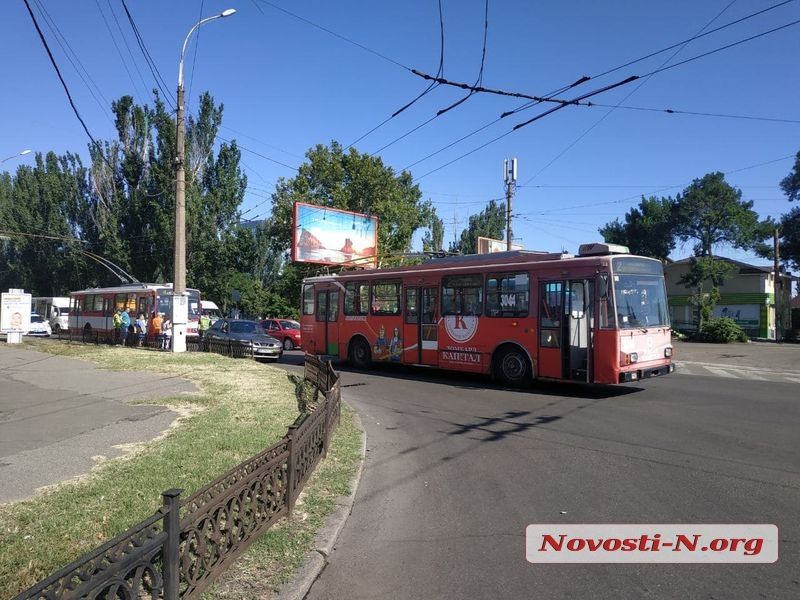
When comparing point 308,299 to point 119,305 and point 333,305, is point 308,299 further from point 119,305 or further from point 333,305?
point 119,305

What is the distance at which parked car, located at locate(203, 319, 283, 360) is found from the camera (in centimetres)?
2053

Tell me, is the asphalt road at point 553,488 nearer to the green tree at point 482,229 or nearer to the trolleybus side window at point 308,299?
the trolleybus side window at point 308,299

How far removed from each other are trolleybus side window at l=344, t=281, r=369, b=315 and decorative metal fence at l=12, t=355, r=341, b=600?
40.2ft

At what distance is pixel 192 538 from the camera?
136 inches

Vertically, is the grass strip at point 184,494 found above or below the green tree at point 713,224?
below

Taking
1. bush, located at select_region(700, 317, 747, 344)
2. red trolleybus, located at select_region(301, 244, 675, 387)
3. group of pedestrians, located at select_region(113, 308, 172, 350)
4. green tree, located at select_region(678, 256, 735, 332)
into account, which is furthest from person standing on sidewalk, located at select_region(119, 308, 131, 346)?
green tree, located at select_region(678, 256, 735, 332)

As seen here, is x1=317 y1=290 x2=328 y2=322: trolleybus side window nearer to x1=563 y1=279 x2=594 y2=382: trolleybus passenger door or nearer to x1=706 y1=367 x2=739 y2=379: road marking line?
x1=563 y1=279 x2=594 y2=382: trolleybus passenger door

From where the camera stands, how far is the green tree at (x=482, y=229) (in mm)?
62125

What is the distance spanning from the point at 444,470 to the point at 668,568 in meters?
2.99

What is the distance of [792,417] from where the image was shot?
9.53 meters

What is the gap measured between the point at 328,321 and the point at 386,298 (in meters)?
3.17

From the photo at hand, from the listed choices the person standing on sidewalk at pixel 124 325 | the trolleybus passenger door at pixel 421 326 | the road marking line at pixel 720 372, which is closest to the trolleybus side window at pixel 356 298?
the trolleybus passenger door at pixel 421 326

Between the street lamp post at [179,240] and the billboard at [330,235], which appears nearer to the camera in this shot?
the street lamp post at [179,240]

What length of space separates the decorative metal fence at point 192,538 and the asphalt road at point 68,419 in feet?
7.82
